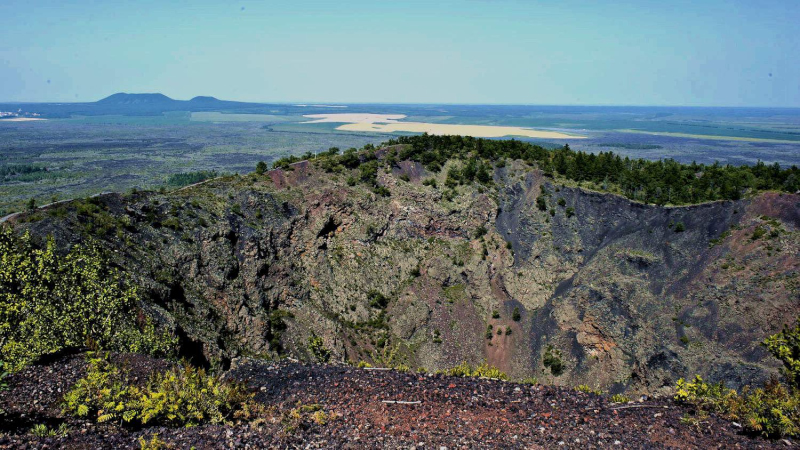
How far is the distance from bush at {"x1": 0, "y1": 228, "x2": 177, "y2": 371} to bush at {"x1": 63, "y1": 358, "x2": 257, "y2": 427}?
4.92 m

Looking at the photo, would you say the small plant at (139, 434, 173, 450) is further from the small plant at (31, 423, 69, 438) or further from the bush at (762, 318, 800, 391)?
the bush at (762, 318, 800, 391)

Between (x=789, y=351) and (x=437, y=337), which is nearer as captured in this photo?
(x=789, y=351)

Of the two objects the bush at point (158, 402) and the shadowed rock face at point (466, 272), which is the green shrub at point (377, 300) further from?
the bush at point (158, 402)

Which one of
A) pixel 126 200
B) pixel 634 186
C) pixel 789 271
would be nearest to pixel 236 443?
pixel 126 200

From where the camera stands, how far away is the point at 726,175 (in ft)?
219

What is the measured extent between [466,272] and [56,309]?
146ft

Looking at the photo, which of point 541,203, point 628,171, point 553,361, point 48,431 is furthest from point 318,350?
point 628,171

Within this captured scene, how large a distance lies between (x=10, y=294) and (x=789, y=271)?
6235cm

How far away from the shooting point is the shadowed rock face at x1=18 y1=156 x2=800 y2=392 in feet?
151

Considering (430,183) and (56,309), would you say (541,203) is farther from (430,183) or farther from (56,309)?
(56,309)

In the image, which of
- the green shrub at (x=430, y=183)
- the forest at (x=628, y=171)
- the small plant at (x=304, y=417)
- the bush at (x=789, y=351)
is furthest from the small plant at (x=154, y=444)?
the forest at (x=628, y=171)

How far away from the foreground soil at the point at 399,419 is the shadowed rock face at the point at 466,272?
17.7 meters

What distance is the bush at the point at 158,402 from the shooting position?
18.2 m

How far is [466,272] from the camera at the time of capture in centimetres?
6175
